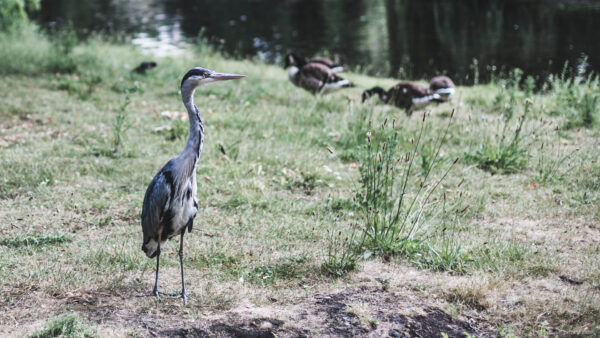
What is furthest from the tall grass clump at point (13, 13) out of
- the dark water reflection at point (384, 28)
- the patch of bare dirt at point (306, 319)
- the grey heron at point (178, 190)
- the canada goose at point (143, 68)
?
the patch of bare dirt at point (306, 319)

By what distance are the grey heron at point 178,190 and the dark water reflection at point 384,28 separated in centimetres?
1009

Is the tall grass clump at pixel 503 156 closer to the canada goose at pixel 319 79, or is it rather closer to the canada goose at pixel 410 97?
the canada goose at pixel 410 97

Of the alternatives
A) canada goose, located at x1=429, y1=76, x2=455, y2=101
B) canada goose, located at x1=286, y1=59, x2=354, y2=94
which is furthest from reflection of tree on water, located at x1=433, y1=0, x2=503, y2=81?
canada goose, located at x1=286, y1=59, x2=354, y2=94

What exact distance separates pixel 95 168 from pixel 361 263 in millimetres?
4144

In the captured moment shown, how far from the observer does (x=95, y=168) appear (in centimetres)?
740

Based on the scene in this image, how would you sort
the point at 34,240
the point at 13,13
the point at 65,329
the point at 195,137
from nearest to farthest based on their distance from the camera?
1. the point at 65,329
2. the point at 195,137
3. the point at 34,240
4. the point at 13,13

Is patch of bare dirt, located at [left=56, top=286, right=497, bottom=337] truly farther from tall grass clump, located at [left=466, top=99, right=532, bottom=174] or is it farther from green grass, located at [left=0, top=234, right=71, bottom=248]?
tall grass clump, located at [left=466, top=99, right=532, bottom=174]

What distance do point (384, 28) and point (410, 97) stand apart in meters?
15.0

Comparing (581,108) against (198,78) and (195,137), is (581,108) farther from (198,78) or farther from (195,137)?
(195,137)

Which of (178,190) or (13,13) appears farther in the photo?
(13,13)

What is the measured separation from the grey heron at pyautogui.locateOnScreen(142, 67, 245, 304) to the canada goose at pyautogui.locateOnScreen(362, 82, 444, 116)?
18.6ft

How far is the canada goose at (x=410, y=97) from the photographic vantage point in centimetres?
975

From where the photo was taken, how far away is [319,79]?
11117 mm

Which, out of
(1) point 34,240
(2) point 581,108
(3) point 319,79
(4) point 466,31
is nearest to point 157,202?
(1) point 34,240
